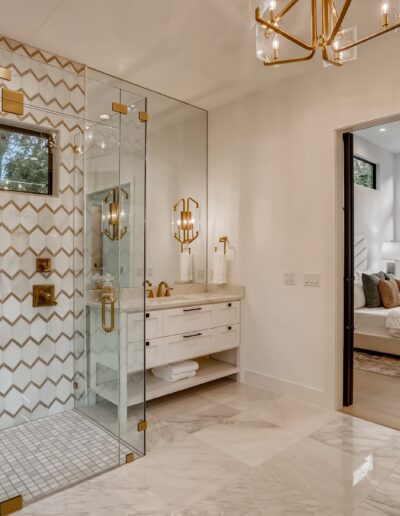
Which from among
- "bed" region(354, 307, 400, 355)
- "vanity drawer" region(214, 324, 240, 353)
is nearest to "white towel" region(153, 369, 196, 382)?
"vanity drawer" region(214, 324, 240, 353)

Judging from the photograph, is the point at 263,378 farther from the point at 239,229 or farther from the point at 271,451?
the point at 239,229

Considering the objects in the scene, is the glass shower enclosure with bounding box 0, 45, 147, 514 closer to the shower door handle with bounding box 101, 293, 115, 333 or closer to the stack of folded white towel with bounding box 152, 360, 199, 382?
the shower door handle with bounding box 101, 293, 115, 333

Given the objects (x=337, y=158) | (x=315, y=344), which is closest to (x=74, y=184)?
(x=337, y=158)

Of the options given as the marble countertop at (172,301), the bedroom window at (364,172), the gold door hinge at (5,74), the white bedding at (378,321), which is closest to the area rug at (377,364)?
the white bedding at (378,321)

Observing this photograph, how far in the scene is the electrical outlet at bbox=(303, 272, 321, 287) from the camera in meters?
3.26

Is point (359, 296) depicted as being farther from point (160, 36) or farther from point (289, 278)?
point (160, 36)

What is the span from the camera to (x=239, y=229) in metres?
3.93

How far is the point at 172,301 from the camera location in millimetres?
3453

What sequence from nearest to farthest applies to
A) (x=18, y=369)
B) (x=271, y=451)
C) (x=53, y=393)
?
(x=271, y=451) → (x=18, y=369) → (x=53, y=393)

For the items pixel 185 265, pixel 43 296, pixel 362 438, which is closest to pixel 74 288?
pixel 43 296

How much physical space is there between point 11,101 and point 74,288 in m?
1.56

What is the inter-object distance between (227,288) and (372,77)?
2262 mm

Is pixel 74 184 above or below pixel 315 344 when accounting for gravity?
above

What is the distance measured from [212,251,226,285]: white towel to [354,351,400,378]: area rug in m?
1.93
